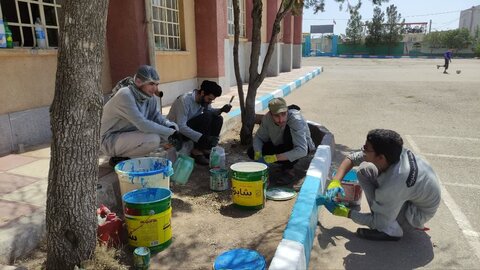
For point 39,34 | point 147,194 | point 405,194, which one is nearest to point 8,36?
point 39,34

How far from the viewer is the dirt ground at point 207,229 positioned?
271 cm

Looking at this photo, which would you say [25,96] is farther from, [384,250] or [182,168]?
[384,250]

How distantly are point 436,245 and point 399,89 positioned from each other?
11.1 m

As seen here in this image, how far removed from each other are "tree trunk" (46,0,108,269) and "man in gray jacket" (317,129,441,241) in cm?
197

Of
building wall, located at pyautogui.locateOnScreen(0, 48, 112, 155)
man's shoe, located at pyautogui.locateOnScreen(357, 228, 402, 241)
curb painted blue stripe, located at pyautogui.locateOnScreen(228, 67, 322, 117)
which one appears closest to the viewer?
man's shoe, located at pyautogui.locateOnScreen(357, 228, 402, 241)

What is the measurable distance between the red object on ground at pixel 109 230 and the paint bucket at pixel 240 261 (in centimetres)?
83

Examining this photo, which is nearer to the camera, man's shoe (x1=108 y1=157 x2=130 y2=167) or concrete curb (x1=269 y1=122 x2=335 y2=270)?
concrete curb (x1=269 y1=122 x2=335 y2=270)

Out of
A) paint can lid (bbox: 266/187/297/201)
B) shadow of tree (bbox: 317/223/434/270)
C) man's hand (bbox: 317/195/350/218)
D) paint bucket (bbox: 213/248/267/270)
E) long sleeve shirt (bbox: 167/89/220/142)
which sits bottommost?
shadow of tree (bbox: 317/223/434/270)

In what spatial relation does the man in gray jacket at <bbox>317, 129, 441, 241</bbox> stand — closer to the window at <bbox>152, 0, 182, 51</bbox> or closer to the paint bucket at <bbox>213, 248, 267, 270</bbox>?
the paint bucket at <bbox>213, 248, 267, 270</bbox>

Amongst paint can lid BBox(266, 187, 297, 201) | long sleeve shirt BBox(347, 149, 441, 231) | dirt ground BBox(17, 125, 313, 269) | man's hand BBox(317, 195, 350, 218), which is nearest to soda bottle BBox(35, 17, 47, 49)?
dirt ground BBox(17, 125, 313, 269)

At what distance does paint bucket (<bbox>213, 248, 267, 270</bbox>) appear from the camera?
8.04ft

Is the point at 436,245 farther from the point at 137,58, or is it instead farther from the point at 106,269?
the point at 137,58

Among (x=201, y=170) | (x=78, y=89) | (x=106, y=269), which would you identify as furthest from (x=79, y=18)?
(x=201, y=170)

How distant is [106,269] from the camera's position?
2.46 meters
